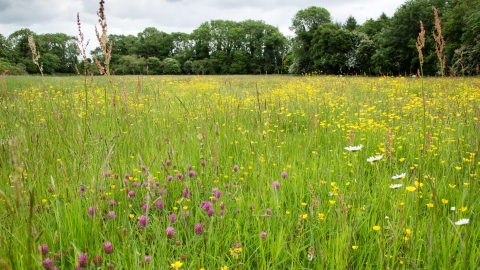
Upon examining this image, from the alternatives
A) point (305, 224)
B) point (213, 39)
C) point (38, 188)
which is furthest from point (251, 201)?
point (213, 39)

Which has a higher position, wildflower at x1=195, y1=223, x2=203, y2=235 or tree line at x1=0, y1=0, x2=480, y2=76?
tree line at x1=0, y1=0, x2=480, y2=76

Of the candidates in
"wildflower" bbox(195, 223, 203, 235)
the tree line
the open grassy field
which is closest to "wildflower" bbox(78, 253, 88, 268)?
the open grassy field

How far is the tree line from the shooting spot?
21.7 m

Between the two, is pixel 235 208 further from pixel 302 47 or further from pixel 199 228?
pixel 302 47

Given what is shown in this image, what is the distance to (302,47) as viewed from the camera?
1706 inches

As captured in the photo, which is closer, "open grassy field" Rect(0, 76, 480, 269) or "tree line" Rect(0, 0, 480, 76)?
"open grassy field" Rect(0, 76, 480, 269)

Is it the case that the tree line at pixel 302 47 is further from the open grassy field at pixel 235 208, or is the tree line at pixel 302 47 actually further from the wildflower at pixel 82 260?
the wildflower at pixel 82 260

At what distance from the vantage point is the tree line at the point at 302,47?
21.7 m

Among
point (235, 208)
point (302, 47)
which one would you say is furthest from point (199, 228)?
point (302, 47)

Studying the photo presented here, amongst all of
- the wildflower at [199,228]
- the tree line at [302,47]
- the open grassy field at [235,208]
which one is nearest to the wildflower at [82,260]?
the open grassy field at [235,208]

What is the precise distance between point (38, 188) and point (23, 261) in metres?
0.84

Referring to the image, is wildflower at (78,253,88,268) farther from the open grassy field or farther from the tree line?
the tree line

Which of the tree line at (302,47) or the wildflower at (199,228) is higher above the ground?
the tree line at (302,47)

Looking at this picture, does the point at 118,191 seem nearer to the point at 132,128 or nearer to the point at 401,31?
the point at 132,128
